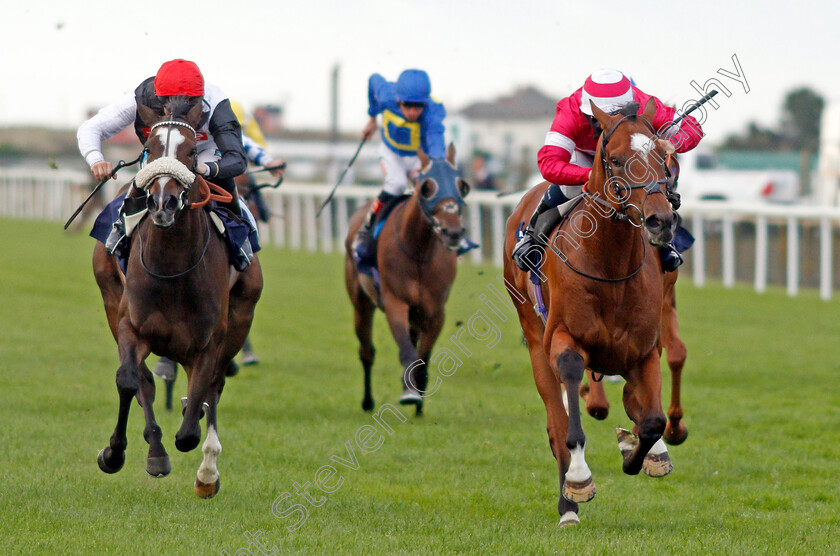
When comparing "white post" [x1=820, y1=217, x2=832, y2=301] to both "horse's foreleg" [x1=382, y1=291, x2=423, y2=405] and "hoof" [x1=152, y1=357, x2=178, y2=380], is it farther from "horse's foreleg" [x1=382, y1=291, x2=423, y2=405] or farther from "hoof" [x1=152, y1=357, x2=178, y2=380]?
"hoof" [x1=152, y1=357, x2=178, y2=380]

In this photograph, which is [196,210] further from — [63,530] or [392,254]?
[392,254]

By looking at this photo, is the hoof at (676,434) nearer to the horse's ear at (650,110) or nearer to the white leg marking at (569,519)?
the white leg marking at (569,519)

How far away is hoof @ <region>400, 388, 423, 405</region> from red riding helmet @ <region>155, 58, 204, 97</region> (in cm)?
295

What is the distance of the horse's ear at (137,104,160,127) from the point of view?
5.46 m

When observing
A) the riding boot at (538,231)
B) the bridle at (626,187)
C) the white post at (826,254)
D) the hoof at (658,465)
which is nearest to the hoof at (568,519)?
the hoof at (658,465)

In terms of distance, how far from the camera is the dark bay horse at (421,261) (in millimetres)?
8102

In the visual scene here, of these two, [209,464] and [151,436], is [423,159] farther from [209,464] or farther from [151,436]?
[151,436]

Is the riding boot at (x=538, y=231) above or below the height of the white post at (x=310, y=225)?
above

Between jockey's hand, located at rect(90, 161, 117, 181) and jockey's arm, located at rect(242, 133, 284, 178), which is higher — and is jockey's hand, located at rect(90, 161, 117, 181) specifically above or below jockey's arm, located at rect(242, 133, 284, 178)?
below

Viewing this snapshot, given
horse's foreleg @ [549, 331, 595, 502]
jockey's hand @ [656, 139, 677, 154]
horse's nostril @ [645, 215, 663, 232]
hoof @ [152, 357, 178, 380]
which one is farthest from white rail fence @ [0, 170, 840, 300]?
horse's nostril @ [645, 215, 663, 232]

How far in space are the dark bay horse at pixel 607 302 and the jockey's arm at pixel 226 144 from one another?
1527 millimetres

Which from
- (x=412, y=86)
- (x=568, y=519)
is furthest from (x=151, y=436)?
(x=412, y=86)

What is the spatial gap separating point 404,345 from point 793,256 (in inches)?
375

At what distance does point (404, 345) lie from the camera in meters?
8.05
